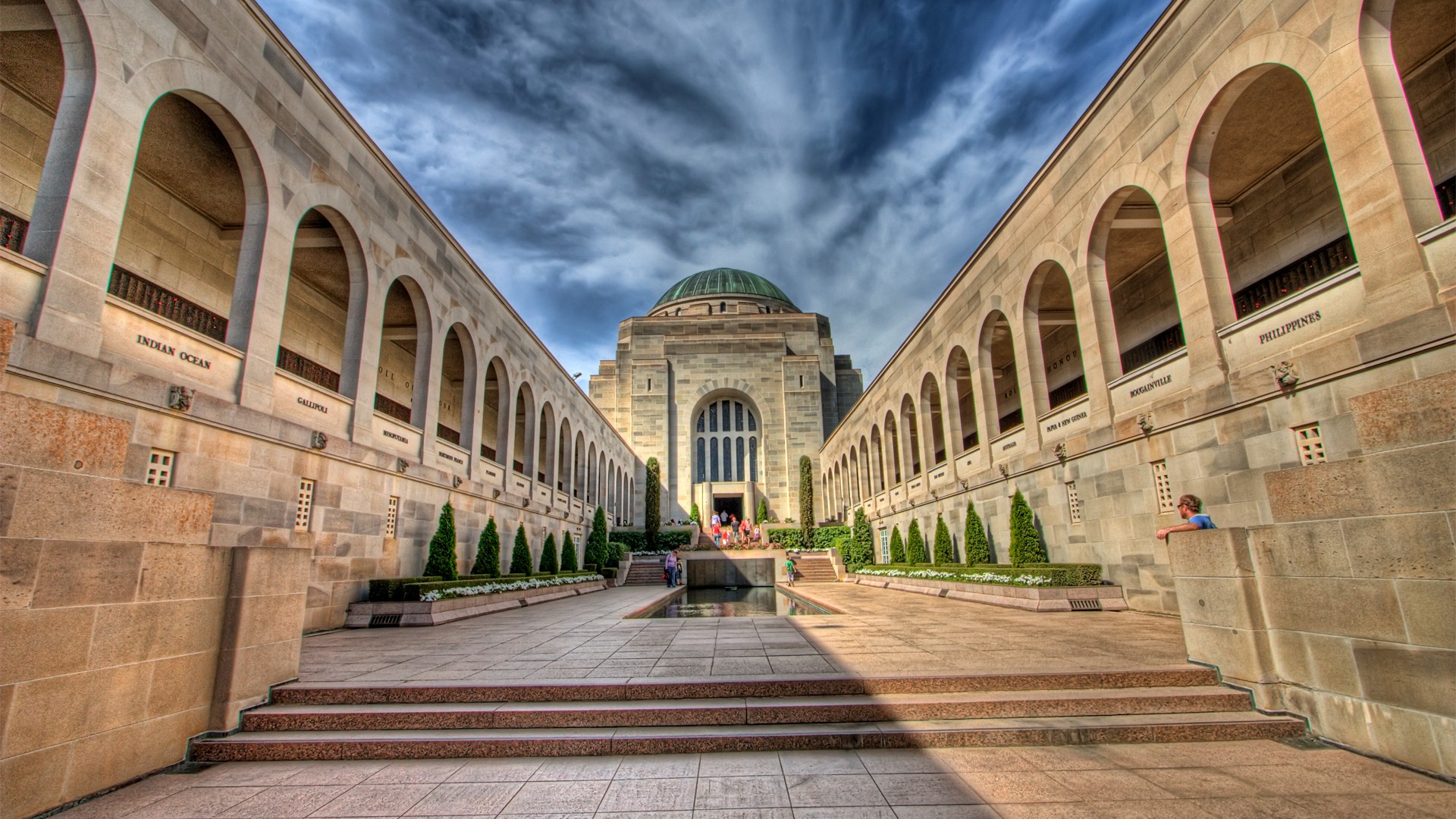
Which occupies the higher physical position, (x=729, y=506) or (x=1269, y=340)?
(x=1269, y=340)

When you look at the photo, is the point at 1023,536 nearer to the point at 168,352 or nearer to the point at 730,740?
the point at 730,740

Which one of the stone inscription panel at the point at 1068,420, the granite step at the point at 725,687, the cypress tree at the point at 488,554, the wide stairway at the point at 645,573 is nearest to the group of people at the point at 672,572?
the wide stairway at the point at 645,573

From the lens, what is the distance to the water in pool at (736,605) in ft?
49.9

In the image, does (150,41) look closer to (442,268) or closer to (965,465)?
(442,268)

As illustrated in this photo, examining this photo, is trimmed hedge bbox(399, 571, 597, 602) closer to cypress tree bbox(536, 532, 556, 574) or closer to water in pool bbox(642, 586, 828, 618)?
water in pool bbox(642, 586, 828, 618)

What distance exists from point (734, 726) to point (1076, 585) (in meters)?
10.3

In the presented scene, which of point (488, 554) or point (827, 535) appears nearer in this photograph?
point (488, 554)

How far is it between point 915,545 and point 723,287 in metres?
41.9

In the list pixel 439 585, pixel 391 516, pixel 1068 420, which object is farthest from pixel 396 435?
pixel 1068 420

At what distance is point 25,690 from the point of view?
13.1ft

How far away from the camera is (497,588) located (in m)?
15.3

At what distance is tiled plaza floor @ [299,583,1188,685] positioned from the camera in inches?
259

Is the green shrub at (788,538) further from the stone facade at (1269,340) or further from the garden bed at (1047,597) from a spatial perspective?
the garden bed at (1047,597)

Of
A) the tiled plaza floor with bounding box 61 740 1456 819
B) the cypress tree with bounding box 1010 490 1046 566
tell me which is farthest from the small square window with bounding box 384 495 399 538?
the cypress tree with bounding box 1010 490 1046 566
